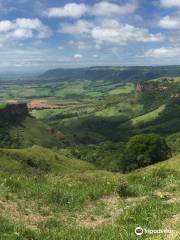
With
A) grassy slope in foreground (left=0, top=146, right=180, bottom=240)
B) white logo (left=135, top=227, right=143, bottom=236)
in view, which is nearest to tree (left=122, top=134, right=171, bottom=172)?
grassy slope in foreground (left=0, top=146, right=180, bottom=240)

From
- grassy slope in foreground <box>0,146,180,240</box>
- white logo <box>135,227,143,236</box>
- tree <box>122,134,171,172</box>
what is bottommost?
tree <box>122,134,171,172</box>

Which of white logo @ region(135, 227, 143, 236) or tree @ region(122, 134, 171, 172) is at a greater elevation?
white logo @ region(135, 227, 143, 236)

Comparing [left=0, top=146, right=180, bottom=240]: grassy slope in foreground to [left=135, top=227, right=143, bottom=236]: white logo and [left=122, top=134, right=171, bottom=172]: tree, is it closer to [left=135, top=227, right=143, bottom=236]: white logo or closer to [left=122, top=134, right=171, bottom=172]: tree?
[left=135, top=227, right=143, bottom=236]: white logo

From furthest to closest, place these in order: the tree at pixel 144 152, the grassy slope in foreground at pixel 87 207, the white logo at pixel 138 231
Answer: the tree at pixel 144 152 → the grassy slope in foreground at pixel 87 207 → the white logo at pixel 138 231

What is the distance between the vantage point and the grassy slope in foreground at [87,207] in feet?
48.0

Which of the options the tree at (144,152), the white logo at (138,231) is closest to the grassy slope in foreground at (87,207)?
the white logo at (138,231)

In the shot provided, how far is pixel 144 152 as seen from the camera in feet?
380

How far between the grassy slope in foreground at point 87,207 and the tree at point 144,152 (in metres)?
89.2

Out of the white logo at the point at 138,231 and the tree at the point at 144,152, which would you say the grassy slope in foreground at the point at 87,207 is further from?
the tree at the point at 144,152

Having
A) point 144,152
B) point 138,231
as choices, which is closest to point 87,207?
point 138,231

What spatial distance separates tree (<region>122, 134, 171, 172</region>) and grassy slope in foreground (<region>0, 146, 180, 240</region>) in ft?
293

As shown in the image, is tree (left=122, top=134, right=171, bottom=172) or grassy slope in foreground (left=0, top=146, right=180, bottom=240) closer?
grassy slope in foreground (left=0, top=146, right=180, bottom=240)

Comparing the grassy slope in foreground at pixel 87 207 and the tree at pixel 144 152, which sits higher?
the grassy slope in foreground at pixel 87 207

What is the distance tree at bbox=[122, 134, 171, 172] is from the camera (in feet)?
377
